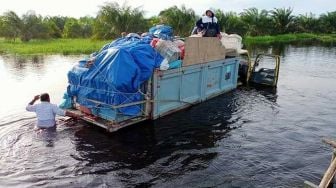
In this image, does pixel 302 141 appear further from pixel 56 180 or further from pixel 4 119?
pixel 4 119

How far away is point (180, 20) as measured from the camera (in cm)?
3741

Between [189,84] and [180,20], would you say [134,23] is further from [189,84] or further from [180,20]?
[189,84]

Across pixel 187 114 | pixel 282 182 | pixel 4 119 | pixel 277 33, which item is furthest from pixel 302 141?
pixel 277 33

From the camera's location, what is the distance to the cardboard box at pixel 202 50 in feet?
31.2

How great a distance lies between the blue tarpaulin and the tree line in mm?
24983

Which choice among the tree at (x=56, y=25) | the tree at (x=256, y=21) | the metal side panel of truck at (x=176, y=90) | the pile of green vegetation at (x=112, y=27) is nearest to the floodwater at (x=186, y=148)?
the metal side panel of truck at (x=176, y=90)

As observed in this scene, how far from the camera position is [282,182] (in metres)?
6.14

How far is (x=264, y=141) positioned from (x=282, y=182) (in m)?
2.02

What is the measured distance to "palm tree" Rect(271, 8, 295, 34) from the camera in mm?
49656

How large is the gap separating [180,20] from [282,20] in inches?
795

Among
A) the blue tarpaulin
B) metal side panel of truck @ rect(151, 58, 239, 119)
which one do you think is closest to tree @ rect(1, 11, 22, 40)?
metal side panel of truck @ rect(151, 58, 239, 119)

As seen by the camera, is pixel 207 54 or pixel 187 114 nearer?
pixel 187 114

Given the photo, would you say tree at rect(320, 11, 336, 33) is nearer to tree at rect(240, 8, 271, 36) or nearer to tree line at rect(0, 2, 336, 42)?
tree line at rect(0, 2, 336, 42)

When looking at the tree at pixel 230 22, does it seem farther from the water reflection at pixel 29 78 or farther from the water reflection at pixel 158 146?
the water reflection at pixel 158 146
